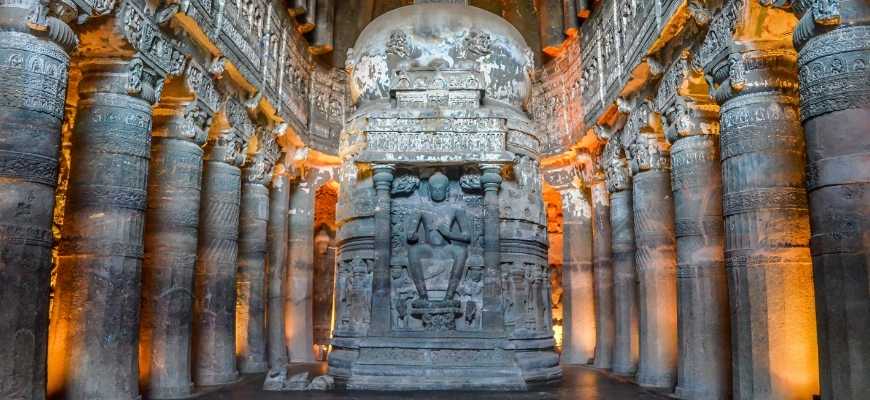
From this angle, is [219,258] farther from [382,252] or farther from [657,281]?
[657,281]

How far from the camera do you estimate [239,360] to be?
14953mm

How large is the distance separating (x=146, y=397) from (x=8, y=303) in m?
4.38

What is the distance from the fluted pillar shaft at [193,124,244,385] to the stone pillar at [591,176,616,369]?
8441 mm

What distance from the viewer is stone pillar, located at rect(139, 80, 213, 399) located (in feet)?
36.3

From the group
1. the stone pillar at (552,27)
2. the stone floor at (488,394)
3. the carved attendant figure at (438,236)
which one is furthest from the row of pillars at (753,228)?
the stone pillar at (552,27)

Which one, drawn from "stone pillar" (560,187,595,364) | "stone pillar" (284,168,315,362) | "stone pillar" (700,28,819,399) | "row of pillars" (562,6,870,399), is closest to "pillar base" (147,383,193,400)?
"stone pillar" (284,168,315,362)

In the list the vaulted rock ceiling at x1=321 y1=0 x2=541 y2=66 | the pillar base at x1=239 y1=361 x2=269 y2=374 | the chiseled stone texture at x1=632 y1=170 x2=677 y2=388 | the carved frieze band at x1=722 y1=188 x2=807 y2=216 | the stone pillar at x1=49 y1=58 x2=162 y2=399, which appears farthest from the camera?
the vaulted rock ceiling at x1=321 y1=0 x2=541 y2=66

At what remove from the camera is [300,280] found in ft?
59.5

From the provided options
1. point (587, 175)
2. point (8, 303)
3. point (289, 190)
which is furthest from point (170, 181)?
point (587, 175)

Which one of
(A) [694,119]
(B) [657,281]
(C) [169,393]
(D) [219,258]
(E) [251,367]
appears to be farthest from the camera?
(E) [251,367]

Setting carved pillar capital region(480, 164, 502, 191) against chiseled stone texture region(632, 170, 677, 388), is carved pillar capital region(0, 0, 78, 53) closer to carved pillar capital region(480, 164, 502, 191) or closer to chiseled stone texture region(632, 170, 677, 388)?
carved pillar capital region(480, 164, 502, 191)

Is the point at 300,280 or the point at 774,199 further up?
the point at 774,199

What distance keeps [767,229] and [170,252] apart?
8.75 metres

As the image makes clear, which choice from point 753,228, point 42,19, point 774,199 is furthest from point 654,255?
point 42,19
